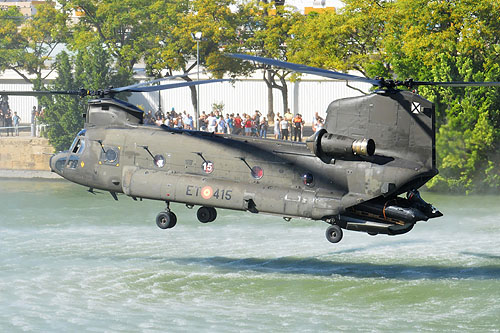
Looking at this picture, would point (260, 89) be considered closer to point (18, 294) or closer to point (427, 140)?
point (18, 294)

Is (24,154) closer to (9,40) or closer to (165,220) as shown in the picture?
(9,40)

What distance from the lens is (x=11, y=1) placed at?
13925cm

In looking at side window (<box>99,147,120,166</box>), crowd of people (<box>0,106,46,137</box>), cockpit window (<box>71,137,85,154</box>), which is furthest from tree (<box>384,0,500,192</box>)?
crowd of people (<box>0,106,46,137</box>)

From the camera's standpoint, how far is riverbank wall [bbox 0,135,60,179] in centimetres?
6191

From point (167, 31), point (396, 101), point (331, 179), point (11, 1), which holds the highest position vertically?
point (11, 1)

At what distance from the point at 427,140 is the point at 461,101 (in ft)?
83.4

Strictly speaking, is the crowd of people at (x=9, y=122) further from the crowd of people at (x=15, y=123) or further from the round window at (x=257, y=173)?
the round window at (x=257, y=173)

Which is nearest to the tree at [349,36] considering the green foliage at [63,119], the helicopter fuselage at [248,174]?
the green foliage at [63,119]

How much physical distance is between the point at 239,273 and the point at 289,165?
10063mm

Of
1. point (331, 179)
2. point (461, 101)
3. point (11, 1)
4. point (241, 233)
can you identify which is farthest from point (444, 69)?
point (11, 1)

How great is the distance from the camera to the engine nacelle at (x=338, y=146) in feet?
81.6

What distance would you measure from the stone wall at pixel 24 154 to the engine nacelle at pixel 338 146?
39.4 meters

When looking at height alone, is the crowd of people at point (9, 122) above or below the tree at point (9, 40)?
below

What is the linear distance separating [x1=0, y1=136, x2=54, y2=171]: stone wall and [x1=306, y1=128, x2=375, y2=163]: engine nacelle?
39413 mm
